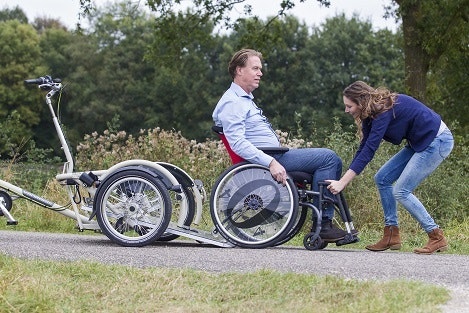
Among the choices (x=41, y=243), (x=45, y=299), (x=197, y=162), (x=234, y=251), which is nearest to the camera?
(x=45, y=299)

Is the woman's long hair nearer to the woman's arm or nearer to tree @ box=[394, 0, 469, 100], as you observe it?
the woman's arm

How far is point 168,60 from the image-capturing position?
2509 cm

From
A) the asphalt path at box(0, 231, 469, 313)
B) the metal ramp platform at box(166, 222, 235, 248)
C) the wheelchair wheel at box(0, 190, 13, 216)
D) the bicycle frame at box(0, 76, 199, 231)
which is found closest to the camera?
the asphalt path at box(0, 231, 469, 313)

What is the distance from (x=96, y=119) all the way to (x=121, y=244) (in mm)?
50948

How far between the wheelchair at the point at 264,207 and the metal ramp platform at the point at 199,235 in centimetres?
8

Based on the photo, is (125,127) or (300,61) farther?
(125,127)

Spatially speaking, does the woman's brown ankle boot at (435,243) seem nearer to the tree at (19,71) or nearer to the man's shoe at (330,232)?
the man's shoe at (330,232)

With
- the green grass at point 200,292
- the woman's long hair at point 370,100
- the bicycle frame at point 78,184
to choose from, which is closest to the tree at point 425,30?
the bicycle frame at point 78,184

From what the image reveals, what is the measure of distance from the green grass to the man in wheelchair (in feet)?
6.44

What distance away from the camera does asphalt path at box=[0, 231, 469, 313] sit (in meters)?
6.03

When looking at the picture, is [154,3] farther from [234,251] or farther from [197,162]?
[234,251]

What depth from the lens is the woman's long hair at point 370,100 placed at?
7570 millimetres

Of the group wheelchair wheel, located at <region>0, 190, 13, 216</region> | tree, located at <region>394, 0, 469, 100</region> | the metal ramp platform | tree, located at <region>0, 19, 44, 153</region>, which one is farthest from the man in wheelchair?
tree, located at <region>0, 19, 44, 153</region>

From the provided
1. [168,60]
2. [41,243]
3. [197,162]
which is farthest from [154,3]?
[41,243]
